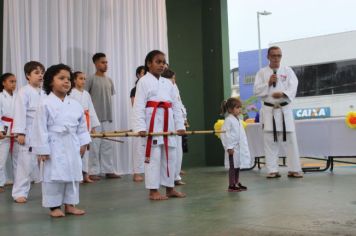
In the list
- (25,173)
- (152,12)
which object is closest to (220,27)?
(152,12)

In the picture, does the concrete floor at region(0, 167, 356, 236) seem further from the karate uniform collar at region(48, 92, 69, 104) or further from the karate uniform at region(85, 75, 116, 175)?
the karate uniform at region(85, 75, 116, 175)

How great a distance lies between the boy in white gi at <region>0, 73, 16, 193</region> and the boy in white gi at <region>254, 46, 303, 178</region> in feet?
8.58

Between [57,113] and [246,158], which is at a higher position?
[57,113]

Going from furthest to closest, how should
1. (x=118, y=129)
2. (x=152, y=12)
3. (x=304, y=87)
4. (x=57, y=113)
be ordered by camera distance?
(x=304, y=87), (x=152, y=12), (x=118, y=129), (x=57, y=113)

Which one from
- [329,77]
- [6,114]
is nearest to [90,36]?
[6,114]

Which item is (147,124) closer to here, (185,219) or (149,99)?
(149,99)

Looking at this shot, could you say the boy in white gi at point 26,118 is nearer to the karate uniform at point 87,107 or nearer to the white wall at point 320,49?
the karate uniform at point 87,107

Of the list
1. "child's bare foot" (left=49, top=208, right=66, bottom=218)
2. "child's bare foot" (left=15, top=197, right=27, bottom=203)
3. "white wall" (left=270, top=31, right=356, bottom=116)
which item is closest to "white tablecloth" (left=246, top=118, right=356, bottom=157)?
"child's bare foot" (left=15, top=197, right=27, bottom=203)

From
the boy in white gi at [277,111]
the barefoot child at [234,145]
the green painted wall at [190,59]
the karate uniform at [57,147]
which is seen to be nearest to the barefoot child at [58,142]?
the karate uniform at [57,147]

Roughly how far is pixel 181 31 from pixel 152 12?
0.80 metres

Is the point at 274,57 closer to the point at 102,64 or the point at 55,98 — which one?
the point at 102,64

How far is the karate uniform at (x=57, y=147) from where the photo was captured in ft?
10.3

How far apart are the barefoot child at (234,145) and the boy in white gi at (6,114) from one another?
2.04 m

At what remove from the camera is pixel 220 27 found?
750cm
